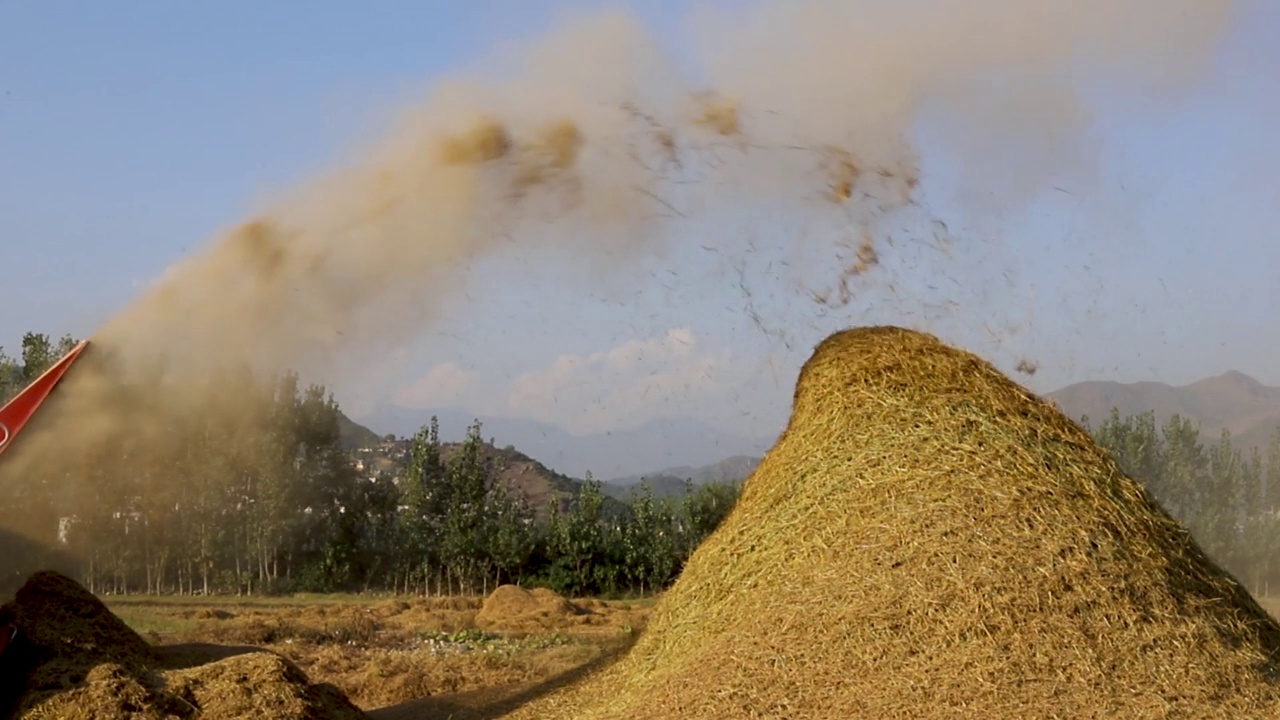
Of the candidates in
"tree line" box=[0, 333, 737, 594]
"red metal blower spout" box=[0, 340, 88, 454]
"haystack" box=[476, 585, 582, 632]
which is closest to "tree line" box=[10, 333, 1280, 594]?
"tree line" box=[0, 333, 737, 594]

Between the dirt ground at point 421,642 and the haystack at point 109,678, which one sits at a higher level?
the haystack at point 109,678

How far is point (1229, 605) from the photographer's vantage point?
8.32 metres

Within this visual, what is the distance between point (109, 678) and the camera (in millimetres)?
7719

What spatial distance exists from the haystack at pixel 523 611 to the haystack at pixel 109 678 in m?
9.46

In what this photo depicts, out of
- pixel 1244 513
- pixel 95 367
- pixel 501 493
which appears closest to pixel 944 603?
pixel 95 367

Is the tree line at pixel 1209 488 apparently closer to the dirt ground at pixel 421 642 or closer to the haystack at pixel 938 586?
the dirt ground at pixel 421 642

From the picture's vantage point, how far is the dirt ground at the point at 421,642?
35.2 feet

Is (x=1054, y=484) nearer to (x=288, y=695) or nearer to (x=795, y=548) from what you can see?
(x=795, y=548)

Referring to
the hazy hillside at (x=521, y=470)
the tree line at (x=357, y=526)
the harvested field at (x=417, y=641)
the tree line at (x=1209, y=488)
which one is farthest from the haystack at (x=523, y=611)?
the tree line at (x=1209, y=488)

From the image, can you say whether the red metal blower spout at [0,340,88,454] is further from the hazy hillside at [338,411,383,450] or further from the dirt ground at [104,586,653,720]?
the hazy hillside at [338,411,383,450]

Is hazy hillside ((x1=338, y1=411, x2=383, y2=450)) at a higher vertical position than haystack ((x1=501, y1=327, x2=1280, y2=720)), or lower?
higher

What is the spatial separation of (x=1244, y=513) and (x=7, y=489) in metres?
39.3

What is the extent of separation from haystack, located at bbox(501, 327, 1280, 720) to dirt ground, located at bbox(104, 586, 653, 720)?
1.57 metres

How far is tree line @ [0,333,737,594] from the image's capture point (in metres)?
29.6
